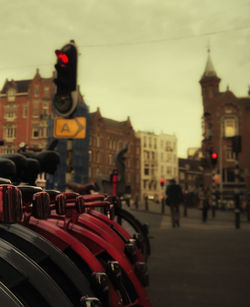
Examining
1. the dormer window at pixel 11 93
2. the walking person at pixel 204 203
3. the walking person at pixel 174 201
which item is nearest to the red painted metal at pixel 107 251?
the walking person at pixel 174 201

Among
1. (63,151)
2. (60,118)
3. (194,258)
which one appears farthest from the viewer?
(63,151)

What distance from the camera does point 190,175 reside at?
89.4 m

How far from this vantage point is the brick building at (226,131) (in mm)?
38500

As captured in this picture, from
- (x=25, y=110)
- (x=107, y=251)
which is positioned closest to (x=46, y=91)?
(x=25, y=110)

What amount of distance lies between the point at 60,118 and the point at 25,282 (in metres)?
5.35

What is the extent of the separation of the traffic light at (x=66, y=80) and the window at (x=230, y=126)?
3612 cm

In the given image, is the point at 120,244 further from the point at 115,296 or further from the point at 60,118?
the point at 60,118

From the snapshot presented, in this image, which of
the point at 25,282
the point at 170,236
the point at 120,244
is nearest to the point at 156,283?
the point at 120,244

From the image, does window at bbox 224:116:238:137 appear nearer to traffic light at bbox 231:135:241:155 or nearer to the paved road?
traffic light at bbox 231:135:241:155

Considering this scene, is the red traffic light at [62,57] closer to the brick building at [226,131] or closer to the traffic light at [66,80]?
the traffic light at [66,80]

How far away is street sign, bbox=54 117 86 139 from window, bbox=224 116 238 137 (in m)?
36.1

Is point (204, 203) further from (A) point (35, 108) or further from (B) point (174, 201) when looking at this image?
(A) point (35, 108)

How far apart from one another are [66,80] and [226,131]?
1433 inches

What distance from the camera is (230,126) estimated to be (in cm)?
4025
